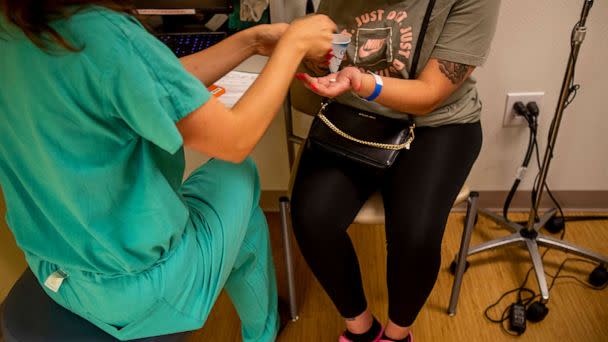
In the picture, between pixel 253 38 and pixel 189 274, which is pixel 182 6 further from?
pixel 189 274

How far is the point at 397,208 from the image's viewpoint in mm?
1110

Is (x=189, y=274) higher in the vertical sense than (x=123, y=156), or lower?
lower

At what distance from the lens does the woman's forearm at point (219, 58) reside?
3.48 feet

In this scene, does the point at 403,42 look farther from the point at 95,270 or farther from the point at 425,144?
the point at 95,270

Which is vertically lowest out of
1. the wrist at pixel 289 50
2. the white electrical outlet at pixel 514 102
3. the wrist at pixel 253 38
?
Result: the white electrical outlet at pixel 514 102

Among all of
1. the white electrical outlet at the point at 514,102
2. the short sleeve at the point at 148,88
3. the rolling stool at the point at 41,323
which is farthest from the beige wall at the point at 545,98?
the short sleeve at the point at 148,88

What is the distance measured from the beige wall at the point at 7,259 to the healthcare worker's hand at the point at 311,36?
3.52 ft

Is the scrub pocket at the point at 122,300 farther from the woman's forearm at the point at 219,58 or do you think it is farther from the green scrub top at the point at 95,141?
the woman's forearm at the point at 219,58

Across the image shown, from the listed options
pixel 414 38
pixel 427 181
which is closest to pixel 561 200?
pixel 427 181

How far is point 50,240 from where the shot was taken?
0.80 meters

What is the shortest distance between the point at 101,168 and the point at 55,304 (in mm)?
365

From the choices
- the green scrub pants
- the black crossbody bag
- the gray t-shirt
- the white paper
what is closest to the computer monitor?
the white paper

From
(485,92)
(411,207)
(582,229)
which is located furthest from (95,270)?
(582,229)

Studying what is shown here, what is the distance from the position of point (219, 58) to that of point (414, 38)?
468mm
